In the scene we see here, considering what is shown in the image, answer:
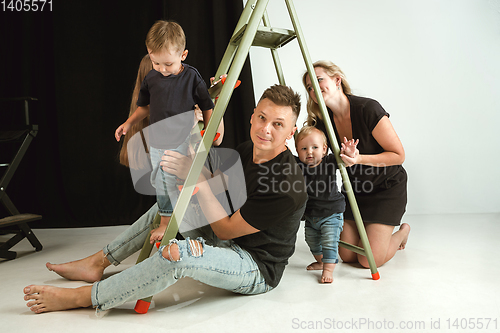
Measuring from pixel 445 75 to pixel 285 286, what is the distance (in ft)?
8.71

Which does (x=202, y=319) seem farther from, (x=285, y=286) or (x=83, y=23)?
(x=83, y=23)

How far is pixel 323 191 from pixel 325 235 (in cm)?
22

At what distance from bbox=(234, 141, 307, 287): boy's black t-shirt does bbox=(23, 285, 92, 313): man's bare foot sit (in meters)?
0.59

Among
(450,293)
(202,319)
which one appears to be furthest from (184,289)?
(450,293)

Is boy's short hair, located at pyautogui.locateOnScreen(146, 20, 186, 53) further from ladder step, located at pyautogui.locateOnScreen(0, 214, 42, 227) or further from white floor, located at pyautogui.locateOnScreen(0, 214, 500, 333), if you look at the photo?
ladder step, located at pyautogui.locateOnScreen(0, 214, 42, 227)

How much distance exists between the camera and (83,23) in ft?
9.53

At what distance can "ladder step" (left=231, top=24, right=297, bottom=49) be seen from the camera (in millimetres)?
1417

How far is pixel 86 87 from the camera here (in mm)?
2953

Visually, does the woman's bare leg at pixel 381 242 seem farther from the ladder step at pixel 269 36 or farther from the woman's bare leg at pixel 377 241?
the ladder step at pixel 269 36

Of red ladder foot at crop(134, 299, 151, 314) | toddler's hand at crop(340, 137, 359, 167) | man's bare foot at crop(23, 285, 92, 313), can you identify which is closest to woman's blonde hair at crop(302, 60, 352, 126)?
toddler's hand at crop(340, 137, 359, 167)

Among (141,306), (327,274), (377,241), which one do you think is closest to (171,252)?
(141,306)

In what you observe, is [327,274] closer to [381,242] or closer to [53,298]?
[381,242]

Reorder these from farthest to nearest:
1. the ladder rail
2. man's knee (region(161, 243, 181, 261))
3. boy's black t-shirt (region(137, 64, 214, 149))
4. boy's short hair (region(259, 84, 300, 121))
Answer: boy's black t-shirt (region(137, 64, 214, 149)) < boy's short hair (region(259, 84, 300, 121)) < the ladder rail < man's knee (region(161, 243, 181, 261))

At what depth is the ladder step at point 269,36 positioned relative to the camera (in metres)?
1.42
